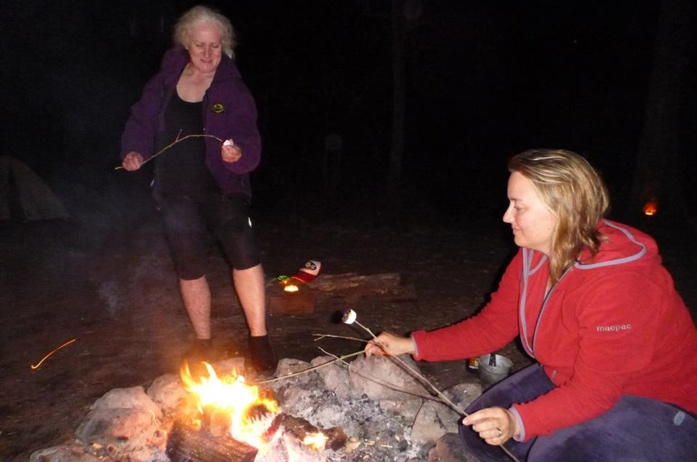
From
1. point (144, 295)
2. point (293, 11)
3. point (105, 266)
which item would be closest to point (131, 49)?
point (293, 11)

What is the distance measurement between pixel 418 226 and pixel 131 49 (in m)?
9.72

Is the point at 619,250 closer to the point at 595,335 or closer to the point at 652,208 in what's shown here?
the point at 595,335

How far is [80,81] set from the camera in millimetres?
12398

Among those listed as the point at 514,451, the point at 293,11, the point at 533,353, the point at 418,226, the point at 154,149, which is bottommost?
the point at 418,226

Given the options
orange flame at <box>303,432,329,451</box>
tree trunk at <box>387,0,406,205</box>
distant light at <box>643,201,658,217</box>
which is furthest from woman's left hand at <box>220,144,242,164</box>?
distant light at <box>643,201,658,217</box>

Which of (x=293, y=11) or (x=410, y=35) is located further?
(x=293, y=11)

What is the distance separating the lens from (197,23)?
2.91 m

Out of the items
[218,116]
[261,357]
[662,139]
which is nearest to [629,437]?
[261,357]

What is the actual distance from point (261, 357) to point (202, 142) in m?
1.40

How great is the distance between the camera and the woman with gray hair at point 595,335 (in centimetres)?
185

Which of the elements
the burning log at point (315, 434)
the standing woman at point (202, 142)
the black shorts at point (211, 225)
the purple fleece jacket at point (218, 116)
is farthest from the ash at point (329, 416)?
the purple fleece jacket at point (218, 116)

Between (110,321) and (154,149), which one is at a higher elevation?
(154,149)

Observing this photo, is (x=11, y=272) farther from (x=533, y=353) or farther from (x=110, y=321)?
(x=533, y=353)

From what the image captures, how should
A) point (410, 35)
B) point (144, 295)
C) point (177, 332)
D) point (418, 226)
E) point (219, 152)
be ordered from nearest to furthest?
1. point (219, 152)
2. point (177, 332)
3. point (144, 295)
4. point (418, 226)
5. point (410, 35)
